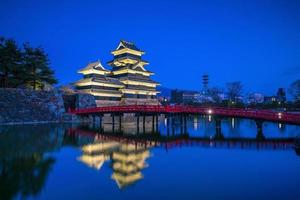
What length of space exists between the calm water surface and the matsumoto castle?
27864 millimetres

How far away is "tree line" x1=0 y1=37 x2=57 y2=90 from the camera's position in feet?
116

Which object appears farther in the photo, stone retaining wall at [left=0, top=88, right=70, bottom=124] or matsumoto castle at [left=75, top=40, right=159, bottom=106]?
matsumoto castle at [left=75, top=40, right=159, bottom=106]

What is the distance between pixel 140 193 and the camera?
8906mm

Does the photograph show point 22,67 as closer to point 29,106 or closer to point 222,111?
point 29,106

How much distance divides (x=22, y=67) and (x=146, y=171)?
31.1 m

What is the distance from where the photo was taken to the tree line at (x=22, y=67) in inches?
1394

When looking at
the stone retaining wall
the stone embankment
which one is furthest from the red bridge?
the stone retaining wall

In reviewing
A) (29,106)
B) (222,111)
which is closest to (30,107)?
(29,106)

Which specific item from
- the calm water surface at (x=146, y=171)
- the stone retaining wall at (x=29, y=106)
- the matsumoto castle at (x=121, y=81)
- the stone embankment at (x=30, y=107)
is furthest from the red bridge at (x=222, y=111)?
the matsumoto castle at (x=121, y=81)

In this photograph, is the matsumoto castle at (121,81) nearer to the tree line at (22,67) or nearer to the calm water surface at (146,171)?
the tree line at (22,67)

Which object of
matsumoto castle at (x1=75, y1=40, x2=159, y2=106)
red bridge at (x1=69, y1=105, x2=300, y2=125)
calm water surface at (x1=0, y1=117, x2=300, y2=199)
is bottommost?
calm water surface at (x1=0, y1=117, x2=300, y2=199)

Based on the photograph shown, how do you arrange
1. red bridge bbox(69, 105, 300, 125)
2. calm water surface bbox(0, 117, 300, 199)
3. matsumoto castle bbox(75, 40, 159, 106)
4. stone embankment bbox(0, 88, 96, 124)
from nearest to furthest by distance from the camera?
calm water surface bbox(0, 117, 300, 199)
red bridge bbox(69, 105, 300, 125)
stone embankment bbox(0, 88, 96, 124)
matsumoto castle bbox(75, 40, 159, 106)

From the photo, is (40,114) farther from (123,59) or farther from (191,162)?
(191,162)

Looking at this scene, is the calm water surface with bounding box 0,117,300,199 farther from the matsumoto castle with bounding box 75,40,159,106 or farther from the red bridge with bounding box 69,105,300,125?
the matsumoto castle with bounding box 75,40,159,106
